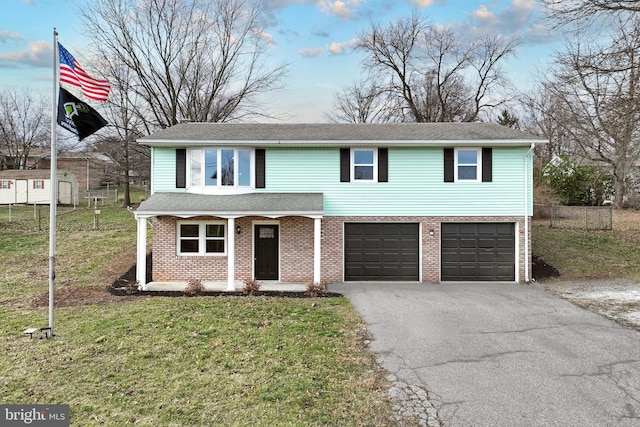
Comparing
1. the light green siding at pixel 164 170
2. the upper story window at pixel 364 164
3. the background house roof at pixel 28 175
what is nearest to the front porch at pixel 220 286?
the light green siding at pixel 164 170

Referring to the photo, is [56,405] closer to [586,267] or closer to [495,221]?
[495,221]

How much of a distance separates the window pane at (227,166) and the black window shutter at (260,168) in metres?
0.92

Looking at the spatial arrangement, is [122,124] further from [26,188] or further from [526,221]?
[526,221]

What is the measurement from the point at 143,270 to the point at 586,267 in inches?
638

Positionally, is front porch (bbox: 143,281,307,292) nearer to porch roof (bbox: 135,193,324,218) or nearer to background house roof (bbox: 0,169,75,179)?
porch roof (bbox: 135,193,324,218)

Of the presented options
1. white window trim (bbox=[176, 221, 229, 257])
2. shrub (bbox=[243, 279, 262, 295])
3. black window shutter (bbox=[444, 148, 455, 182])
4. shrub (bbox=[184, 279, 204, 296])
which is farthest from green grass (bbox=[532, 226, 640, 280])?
shrub (bbox=[184, 279, 204, 296])

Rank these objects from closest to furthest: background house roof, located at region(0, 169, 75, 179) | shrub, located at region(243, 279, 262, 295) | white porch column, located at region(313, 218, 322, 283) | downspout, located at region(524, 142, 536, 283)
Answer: shrub, located at region(243, 279, 262, 295)
white porch column, located at region(313, 218, 322, 283)
downspout, located at region(524, 142, 536, 283)
background house roof, located at region(0, 169, 75, 179)

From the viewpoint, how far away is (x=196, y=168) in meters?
13.7

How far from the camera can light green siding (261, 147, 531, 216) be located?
13500 mm

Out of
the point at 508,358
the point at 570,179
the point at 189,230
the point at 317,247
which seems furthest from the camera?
the point at 570,179

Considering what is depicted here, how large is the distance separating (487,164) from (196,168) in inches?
404

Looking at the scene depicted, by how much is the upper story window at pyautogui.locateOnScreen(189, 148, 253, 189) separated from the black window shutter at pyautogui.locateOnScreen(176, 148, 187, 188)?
18 cm

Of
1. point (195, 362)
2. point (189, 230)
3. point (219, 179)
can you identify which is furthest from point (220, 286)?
point (195, 362)

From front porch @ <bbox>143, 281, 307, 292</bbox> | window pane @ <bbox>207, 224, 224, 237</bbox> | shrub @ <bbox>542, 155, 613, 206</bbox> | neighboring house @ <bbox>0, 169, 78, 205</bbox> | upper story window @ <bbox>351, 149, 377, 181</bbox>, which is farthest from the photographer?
neighboring house @ <bbox>0, 169, 78, 205</bbox>
